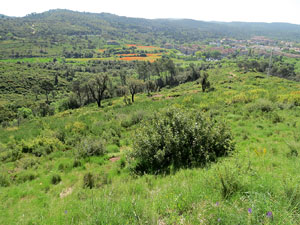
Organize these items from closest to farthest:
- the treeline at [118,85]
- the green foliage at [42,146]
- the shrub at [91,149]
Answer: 1. the shrub at [91,149]
2. the green foliage at [42,146]
3. the treeline at [118,85]

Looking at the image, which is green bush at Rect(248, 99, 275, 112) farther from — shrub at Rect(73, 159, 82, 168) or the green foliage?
the green foliage

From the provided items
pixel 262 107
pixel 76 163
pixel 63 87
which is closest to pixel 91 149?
pixel 76 163

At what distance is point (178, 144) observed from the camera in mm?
6895

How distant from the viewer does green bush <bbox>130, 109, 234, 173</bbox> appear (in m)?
6.88

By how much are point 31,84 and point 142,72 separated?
178 ft

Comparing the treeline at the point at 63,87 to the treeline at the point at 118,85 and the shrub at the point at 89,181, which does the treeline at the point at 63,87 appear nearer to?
the treeline at the point at 118,85

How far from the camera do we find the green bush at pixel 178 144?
6.88 m

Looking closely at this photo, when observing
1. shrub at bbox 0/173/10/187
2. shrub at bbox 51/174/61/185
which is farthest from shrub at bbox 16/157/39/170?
shrub at bbox 51/174/61/185

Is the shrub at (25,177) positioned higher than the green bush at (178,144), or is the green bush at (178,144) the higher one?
the green bush at (178,144)

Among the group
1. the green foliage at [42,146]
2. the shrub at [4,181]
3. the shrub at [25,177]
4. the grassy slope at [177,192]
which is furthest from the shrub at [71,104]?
the shrub at [4,181]

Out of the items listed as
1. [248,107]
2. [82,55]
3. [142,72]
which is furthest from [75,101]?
[82,55]

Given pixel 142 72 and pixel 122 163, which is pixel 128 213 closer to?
pixel 122 163

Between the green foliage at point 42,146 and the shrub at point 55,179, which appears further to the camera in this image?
the green foliage at point 42,146

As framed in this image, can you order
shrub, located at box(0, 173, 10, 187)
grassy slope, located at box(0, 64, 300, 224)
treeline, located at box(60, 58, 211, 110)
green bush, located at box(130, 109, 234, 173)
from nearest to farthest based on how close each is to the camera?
grassy slope, located at box(0, 64, 300, 224) → green bush, located at box(130, 109, 234, 173) → shrub, located at box(0, 173, 10, 187) → treeline, located at box(60, 58, 211, 110)
